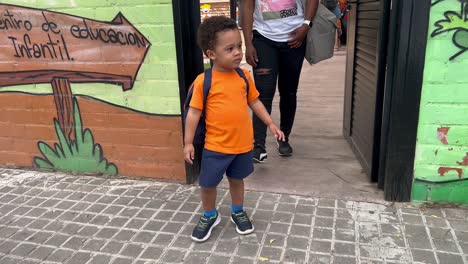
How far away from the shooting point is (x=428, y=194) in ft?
10.4

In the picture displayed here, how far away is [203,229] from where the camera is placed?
2.90 meters

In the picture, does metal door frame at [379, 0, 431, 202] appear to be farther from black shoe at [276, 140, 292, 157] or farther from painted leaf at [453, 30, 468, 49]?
black shoe at [276, 140, 292, 157]

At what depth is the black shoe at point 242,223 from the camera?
2929 mm

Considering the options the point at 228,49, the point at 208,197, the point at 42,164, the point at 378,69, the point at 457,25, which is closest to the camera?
the point at 228,49

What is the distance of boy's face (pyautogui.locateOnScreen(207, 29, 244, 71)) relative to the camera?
2551 millimetres

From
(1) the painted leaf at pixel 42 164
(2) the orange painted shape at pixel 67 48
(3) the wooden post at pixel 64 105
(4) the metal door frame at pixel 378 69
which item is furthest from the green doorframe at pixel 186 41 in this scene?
(1) the painted leaf at pixel 42 164

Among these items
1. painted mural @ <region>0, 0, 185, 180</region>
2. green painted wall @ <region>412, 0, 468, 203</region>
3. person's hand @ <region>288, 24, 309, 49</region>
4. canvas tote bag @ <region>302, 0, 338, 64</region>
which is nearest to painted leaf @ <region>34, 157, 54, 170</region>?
painted mural @ <region>0, 0, 185, 180</region>

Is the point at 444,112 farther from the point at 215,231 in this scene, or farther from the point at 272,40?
the point at 215,231

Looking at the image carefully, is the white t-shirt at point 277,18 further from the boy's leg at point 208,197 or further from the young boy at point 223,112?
the boy's leg at point 208,197

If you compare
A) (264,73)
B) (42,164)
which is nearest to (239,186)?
(264,73)

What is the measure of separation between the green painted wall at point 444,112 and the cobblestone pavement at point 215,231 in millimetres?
186

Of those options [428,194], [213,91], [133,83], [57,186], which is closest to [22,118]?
[57,186]

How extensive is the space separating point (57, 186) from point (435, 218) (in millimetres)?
3021

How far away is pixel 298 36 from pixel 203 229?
1785 millimetres
